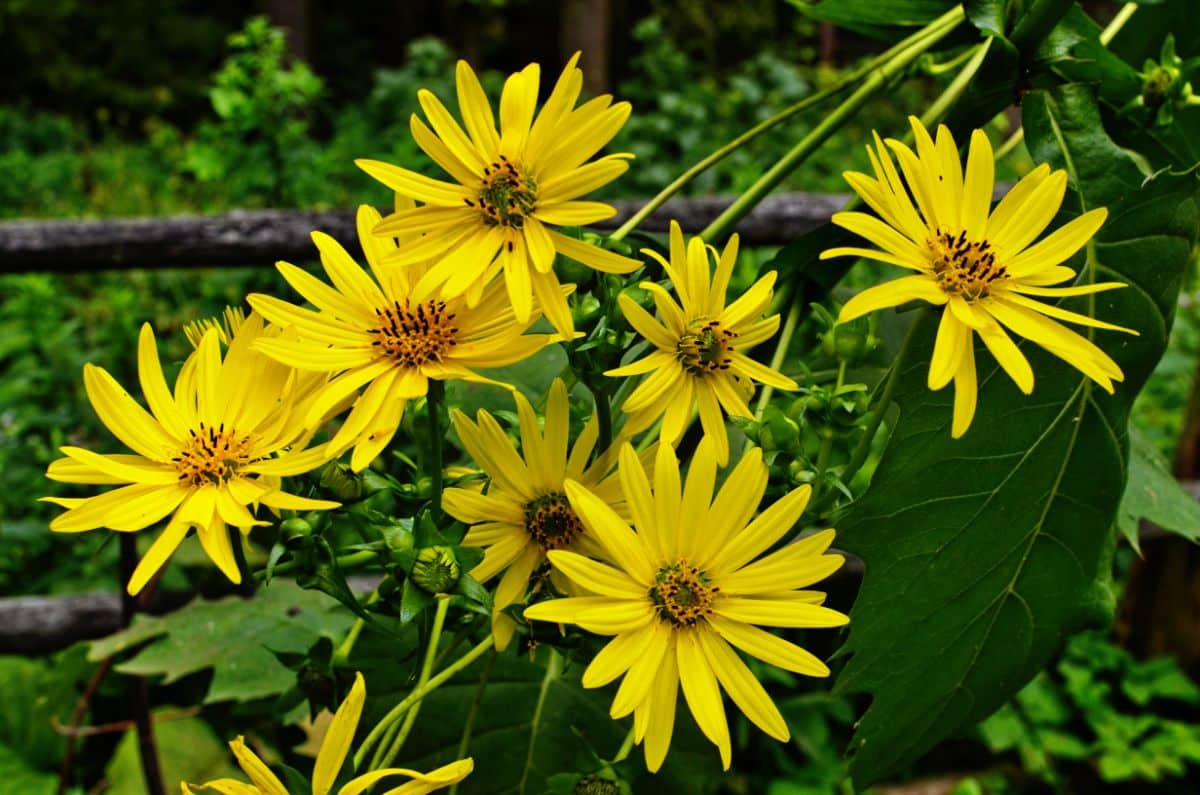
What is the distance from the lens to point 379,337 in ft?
1.16

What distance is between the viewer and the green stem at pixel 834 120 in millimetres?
450

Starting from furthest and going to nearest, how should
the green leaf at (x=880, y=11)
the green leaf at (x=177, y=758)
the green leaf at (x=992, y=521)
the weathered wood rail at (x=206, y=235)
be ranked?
the weathered wood rail at (x=206, y=235) → the green leaf at (x=177, y=758) → the green leaf at (x=880, y=11) → the green leaf at (x=992, y=521)

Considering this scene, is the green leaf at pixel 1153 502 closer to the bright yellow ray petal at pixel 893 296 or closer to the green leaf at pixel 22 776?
the bright yellow ray petal at pixel 893 296

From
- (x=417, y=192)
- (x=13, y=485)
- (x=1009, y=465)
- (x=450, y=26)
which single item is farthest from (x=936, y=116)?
(x=450, y=26)

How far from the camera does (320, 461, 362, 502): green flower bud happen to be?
1.14ft

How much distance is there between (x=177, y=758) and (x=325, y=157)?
4.40 feet

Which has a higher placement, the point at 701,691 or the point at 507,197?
the point at 507,197

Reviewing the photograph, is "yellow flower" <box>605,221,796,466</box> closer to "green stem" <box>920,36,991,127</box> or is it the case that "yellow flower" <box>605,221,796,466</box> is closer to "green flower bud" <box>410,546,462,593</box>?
"green flower bud" <box>410,546,462,593</box>

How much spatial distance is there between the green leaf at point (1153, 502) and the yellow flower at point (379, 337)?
436mm

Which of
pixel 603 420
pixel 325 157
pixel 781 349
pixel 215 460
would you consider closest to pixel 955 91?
pixel 781 349

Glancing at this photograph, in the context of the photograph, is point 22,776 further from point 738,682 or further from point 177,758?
point 738,682

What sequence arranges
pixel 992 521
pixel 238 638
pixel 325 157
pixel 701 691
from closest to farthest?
pixel 701 691 < pixel 992 521 < pixel 238 638 < pixel 325 157

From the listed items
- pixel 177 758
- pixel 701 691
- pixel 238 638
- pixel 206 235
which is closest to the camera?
pixel 701 691

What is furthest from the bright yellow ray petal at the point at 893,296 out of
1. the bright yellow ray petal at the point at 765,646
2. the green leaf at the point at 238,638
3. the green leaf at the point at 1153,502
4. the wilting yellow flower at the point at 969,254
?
the green leaf at the point at 238,638
